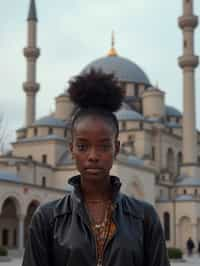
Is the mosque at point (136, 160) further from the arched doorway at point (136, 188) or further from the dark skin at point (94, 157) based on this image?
the dark skin at point (94, 157)

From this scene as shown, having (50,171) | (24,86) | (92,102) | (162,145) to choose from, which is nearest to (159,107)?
(162,145)

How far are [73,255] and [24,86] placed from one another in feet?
163

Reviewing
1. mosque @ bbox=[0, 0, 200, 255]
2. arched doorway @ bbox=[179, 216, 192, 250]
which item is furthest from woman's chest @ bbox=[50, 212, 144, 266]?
arched doorway @ bbox=[179, 216, 192, 250]

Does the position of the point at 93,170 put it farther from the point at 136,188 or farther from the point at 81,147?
the point at 136,188

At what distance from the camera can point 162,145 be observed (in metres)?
54.5

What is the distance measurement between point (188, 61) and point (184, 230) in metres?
12.8

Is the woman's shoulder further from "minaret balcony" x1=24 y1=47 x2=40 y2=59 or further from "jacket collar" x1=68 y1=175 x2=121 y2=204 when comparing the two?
"minaret balcony" x1=24 y1=47 x2=40 y2=59

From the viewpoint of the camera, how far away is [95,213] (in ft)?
8.71

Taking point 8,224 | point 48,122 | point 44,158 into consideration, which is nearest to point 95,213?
point 8,224

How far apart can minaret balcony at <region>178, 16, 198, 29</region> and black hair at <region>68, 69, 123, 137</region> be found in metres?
47.1

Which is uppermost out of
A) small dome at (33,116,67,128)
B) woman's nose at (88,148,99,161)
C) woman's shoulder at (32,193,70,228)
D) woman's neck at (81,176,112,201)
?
small dome at (33,116,67,128)

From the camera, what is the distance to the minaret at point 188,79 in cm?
4722

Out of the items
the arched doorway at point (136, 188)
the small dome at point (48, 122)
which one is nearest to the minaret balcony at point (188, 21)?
the small dome at point (48, 122)

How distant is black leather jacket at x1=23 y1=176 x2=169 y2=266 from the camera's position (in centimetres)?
253
